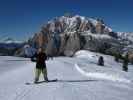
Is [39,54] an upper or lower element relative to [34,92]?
upper

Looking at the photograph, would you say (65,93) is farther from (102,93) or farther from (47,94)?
(102,93)

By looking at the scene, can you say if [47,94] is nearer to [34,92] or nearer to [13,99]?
[34,92]

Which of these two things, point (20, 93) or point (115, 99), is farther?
point (20, 93)

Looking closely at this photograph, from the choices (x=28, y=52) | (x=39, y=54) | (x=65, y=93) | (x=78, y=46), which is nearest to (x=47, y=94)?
(x=65, y=93)

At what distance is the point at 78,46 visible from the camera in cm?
16475

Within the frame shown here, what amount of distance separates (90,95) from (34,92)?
8.40 feet

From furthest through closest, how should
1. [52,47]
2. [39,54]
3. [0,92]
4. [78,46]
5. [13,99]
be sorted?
[52,47] < [78,46] < [39,54] < [0,92] < [13,99]

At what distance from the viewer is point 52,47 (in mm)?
182875

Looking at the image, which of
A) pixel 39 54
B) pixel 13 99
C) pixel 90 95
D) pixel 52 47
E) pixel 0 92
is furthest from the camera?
pixel 52 47

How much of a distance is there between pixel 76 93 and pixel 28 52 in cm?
7213

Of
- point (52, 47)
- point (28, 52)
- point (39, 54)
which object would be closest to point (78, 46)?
point (52, 47)

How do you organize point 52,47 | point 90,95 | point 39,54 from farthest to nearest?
point 52,47 → point 39,54 → point 90,95

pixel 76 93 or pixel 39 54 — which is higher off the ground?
pixel 39 54

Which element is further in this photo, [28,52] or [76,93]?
[28,52]
